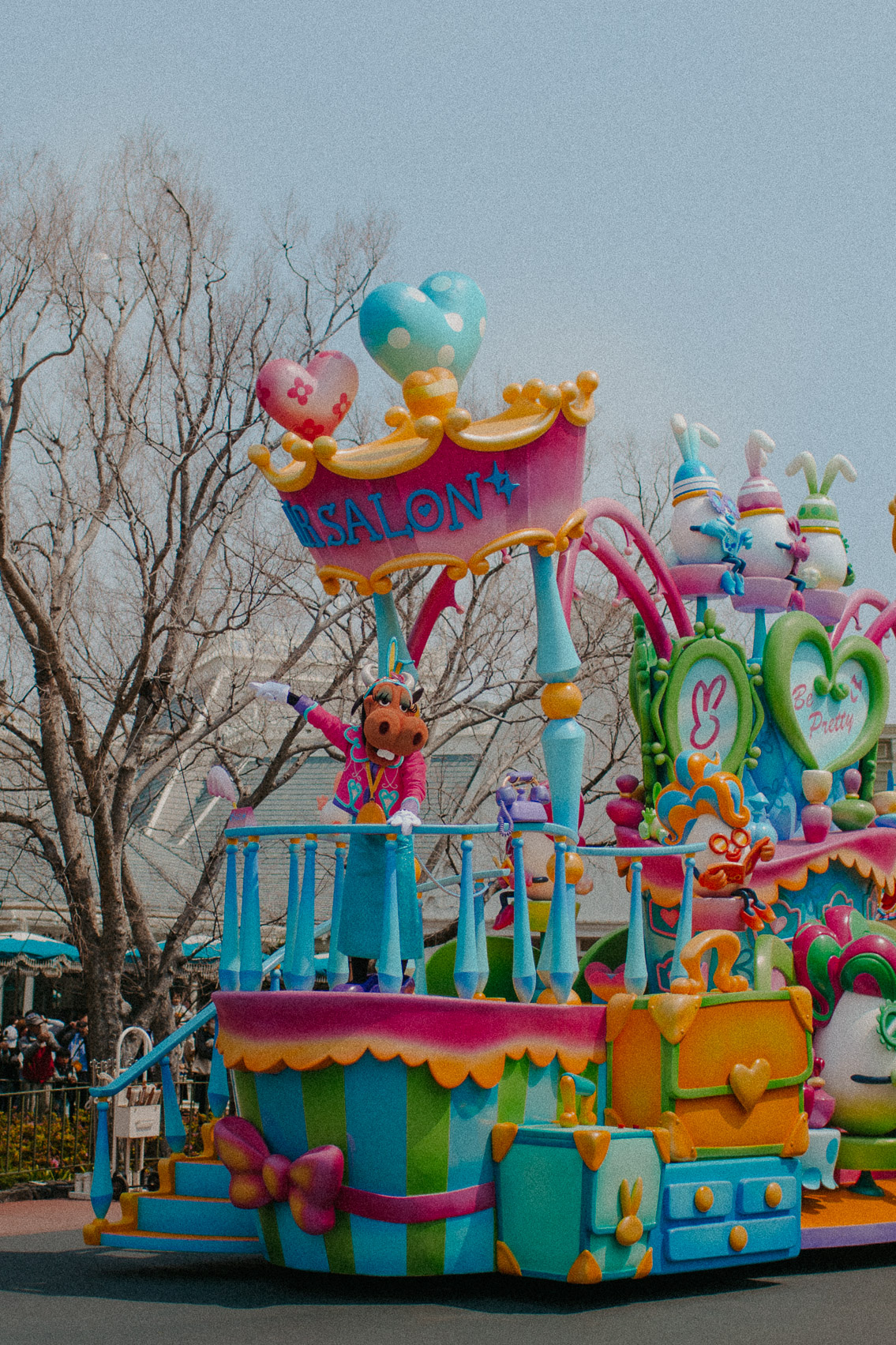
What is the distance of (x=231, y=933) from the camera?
696cm

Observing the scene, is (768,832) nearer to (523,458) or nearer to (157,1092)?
(523,458)

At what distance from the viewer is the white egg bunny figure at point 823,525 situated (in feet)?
34.2

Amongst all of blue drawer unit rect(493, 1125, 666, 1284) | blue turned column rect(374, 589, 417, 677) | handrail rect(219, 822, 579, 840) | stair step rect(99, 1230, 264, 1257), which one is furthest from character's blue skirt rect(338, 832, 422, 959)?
stair step rect(99, 1230, 264, 1257)

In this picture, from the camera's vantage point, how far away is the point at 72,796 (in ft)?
40.8

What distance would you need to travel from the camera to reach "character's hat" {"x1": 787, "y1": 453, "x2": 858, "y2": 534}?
1056 cm

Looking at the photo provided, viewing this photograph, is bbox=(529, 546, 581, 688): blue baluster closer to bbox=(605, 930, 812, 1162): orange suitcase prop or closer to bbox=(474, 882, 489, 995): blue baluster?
bbox=(474, 882, 489, 995): blue baluster

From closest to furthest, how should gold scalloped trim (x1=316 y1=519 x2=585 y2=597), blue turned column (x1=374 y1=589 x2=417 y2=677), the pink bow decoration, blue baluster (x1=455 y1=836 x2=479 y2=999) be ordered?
1. the pink bow decoration
2. blue baluster (x1=455 y1=836 x2=479 y2=999)
3. gold scalloped trim (x1=316 y1=519 x2=585 y2=597)
4. blue turned column (x1=374 y1=589 x2=417 y2=677)

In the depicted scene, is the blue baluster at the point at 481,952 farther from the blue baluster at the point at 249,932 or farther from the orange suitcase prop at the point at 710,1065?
the blue baluster at the point at 249,932

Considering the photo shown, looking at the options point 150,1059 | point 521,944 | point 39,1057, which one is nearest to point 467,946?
point 521,944

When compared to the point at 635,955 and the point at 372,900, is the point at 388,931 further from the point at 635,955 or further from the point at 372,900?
the point at 635,955

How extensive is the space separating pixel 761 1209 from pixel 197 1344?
302 centimetres

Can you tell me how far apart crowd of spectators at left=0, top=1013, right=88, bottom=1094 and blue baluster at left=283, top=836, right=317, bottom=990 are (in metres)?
8.01

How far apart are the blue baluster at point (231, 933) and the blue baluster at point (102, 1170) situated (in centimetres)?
114

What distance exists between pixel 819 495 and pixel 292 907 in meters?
5.84
